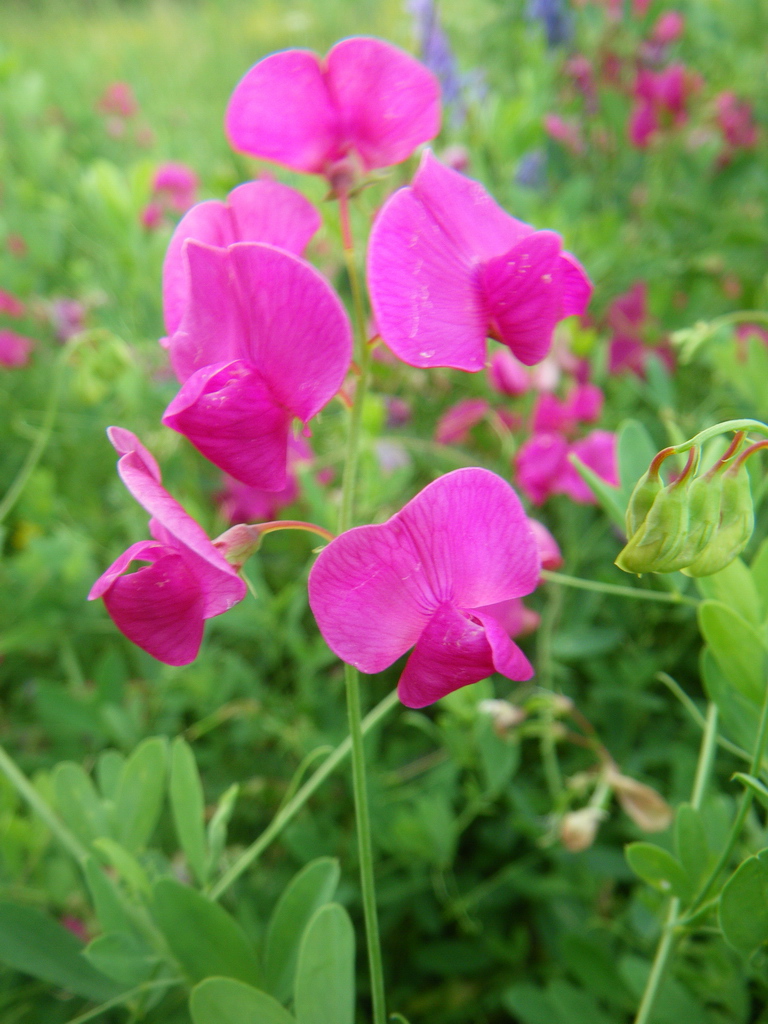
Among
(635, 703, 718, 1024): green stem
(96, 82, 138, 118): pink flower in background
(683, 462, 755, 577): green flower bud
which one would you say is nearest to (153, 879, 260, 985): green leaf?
(635, 703, 718, 1024): green stem

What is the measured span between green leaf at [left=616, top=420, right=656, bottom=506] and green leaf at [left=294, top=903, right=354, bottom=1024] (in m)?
0.34

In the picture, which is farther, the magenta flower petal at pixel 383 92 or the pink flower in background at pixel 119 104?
the pink flower in background at pixel 119 104

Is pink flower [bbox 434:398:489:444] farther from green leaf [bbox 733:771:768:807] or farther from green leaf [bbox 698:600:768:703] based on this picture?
green leaf [bbox 733:771:768:807]

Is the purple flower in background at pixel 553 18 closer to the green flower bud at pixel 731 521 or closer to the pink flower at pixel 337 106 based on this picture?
the pink flower at pixel 337 106

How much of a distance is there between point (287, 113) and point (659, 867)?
50 centimetres

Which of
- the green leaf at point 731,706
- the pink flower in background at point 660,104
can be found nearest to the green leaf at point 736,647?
the green leaf at point 731,706

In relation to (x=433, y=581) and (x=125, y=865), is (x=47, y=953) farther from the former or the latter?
(x=433, y=581)

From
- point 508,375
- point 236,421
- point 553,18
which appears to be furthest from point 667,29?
point 236,421

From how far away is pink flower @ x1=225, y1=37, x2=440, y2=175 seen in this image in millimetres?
448

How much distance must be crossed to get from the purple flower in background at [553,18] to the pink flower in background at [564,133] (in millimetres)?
134

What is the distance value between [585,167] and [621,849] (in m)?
1.29

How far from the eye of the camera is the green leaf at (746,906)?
1.23ft

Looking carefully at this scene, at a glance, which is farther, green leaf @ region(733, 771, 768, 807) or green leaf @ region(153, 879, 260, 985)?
green leaf @ region(153, 879, 260, 985)

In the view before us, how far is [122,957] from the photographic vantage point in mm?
486
